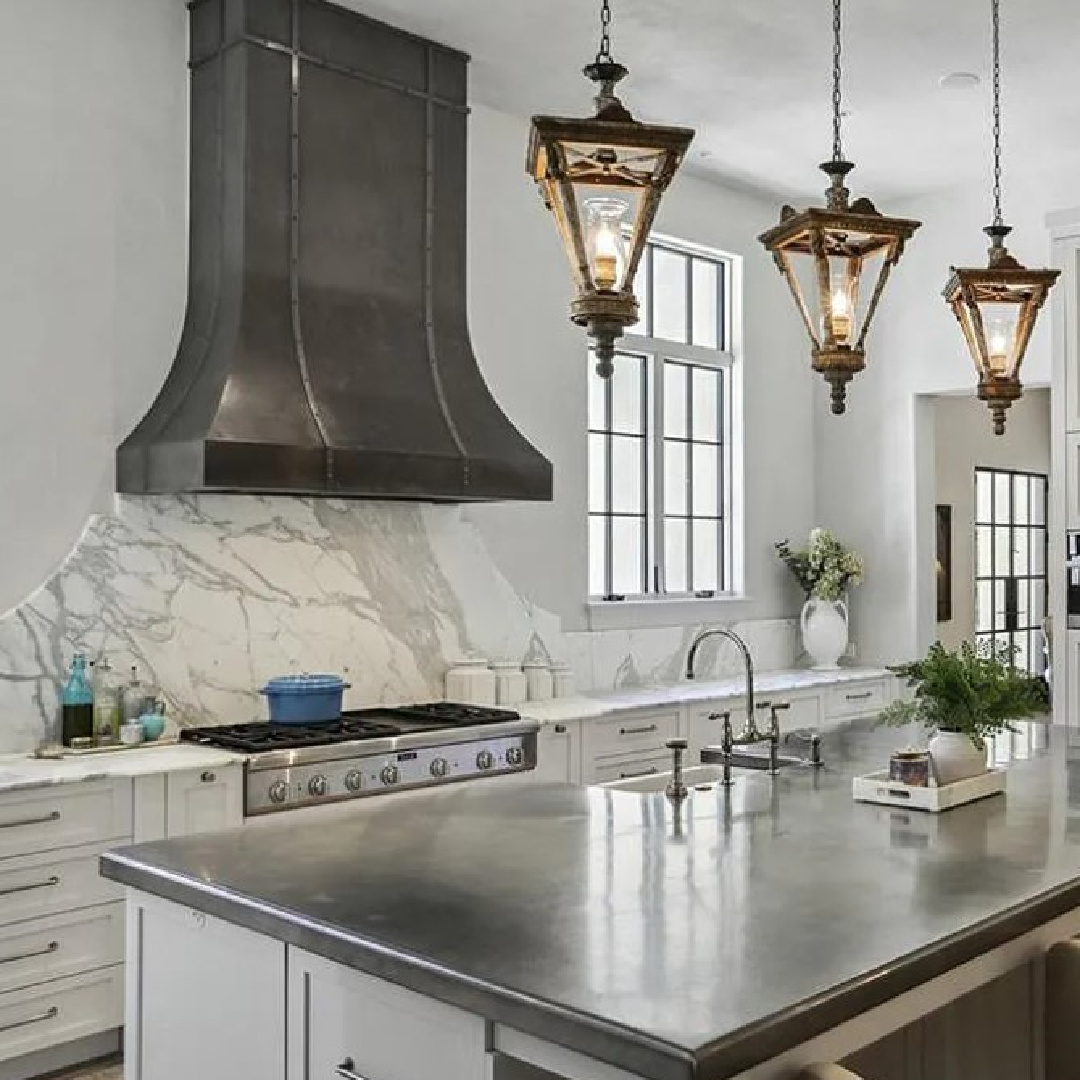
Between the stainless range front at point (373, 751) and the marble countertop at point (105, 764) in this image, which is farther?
the stainless range front at point (373, 751)

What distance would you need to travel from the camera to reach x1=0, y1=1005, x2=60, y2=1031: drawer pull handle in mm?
3562

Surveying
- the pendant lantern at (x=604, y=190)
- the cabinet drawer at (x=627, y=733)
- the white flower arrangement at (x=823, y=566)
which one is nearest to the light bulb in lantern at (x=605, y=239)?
the pendant lantern at (x=604, y=190)

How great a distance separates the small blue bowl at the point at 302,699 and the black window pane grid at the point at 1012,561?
621 centimetres

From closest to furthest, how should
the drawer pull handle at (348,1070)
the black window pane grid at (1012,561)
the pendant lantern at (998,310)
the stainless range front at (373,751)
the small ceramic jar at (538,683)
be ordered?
1. the drawer pull handle at (348,1070)
2. the pendant lantern at (998,310)
3. the stainless range front at (373,751)
4. the small ceramic jar at (538,683)
5. the black window pane grid at (1012,561)

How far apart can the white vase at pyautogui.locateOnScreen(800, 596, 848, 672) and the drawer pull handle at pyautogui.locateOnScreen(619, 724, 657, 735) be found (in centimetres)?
179

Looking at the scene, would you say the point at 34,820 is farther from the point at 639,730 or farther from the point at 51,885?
the point at 639,730

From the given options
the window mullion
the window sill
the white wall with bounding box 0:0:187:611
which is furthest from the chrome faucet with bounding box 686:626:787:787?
the window mullion

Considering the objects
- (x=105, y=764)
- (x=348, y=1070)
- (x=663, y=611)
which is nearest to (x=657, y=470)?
(x=663, y=611)

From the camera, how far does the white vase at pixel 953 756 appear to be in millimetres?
2945

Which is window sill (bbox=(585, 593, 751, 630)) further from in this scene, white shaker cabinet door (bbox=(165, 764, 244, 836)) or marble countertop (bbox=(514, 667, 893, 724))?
white shaker cabinet door (bbox=(165, 764, 244, 836))

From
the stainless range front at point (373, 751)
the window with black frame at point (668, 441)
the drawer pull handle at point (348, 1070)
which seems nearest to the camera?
the drawer pull handle at point (348, 1070)

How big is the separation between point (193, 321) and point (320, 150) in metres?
0.78

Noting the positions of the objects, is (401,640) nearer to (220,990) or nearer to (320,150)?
(320,150)

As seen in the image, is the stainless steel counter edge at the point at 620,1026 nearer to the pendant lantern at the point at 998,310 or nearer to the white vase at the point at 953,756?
the white vase at the point at 953,756
